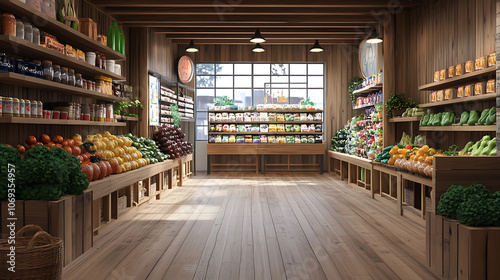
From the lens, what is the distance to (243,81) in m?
11.3

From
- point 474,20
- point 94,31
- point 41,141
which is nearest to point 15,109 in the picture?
point 41,141

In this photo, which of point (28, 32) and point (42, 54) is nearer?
point (28, 32)

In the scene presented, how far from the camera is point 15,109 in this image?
3.46 meters

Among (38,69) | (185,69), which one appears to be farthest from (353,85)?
(38,69)

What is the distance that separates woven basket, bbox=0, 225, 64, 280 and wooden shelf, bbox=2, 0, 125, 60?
6.71 ft

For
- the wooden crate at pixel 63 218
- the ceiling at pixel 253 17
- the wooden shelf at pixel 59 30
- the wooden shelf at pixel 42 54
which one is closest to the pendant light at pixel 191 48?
the ceiling at pixel 253 17

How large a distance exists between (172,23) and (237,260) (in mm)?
5758

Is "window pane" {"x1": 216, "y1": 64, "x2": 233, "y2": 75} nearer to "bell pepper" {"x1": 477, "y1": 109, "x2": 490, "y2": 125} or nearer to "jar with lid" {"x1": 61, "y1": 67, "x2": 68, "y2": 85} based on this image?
"jar with lid" {"x1": 61, "y1": 67, "x2": 68, "y2": 85}

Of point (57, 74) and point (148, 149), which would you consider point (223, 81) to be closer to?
point (148, 149)

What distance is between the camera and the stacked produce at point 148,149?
642cm

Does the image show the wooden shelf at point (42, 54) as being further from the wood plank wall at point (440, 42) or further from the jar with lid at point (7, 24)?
the wood plank wall at point (440, 42)

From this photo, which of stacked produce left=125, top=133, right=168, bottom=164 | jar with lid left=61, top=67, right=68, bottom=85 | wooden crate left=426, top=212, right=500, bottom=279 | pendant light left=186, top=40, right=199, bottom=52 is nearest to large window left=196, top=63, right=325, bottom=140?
pendant light left=186, top=40, right=199, bottom=52

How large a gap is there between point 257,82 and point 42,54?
25.3 ft

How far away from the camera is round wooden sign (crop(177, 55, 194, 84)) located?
9.75 meters
